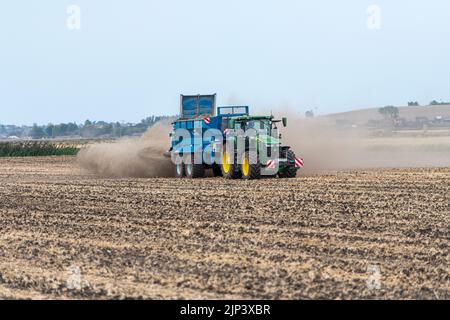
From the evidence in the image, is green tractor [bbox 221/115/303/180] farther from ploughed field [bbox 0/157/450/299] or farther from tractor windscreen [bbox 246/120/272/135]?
ploughed field [bbox 0/157/450/299]

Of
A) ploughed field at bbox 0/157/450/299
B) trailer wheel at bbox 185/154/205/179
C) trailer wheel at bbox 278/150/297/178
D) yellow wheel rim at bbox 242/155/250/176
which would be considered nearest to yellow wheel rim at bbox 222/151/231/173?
yellow wheel rim at bbox 242/155/250/176

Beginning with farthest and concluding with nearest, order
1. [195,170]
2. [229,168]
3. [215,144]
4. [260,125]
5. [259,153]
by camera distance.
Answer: [195,170] → [215,144] → [229,168] → [260,125] → [259,153]

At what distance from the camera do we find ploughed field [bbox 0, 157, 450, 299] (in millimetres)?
9977

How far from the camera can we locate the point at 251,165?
25.0m

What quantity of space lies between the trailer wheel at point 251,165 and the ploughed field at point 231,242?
1.74 m

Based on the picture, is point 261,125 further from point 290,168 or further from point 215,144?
point 215,144

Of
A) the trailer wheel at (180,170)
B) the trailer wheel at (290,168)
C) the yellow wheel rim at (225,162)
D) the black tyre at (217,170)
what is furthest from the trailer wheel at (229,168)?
the trailer wheel at (180,170)

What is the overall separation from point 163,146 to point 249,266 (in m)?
20.2

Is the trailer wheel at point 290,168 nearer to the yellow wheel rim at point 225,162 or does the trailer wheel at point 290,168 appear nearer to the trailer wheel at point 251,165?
the trailer wheel at point 251,165

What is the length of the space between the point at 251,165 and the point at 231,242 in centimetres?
1188

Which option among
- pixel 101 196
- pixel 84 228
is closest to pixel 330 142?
pixel 101 196

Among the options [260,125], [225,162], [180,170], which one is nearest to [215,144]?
[225,162]

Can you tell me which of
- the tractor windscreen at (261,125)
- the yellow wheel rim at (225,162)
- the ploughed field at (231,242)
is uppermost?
the tractor windscreen at (261,125)

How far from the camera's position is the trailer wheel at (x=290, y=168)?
2533 centimetres
